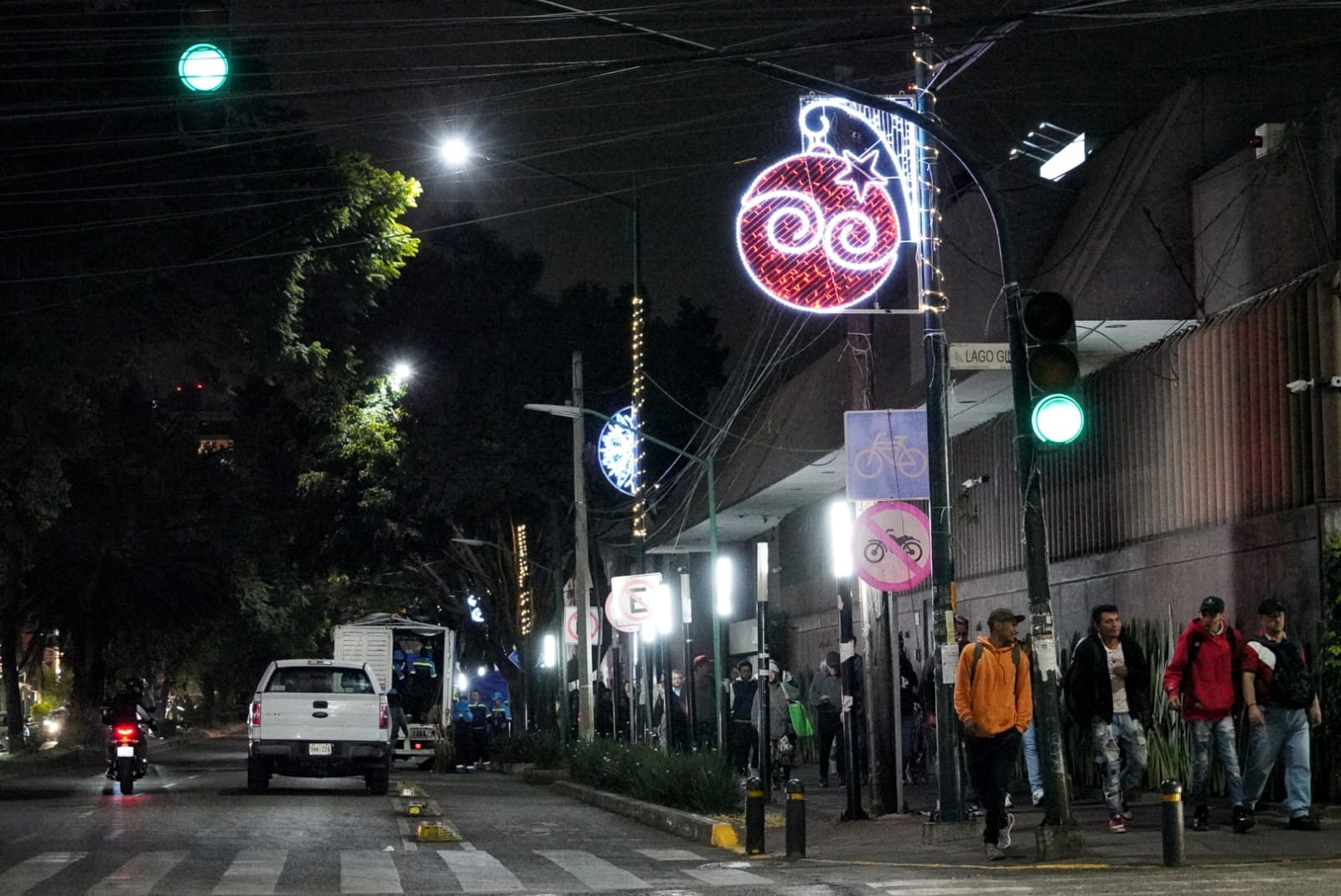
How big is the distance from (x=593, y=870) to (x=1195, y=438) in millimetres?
7813

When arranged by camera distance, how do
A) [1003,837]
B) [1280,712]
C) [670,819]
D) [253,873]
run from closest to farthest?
[253,873] < [1003,837] < [1280,712] < [670,819]

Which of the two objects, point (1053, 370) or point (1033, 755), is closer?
point (1053, 370)

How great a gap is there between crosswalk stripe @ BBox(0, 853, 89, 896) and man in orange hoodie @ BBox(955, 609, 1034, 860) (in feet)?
22.3

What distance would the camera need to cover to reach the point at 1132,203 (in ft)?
61.8

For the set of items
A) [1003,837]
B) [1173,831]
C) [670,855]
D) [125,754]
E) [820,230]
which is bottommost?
[670,855]

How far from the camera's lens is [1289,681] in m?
14.5

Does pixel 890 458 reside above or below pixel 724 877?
above

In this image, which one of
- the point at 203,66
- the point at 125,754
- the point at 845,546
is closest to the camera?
the point at 203,66

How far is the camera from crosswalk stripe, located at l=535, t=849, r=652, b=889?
13086mm

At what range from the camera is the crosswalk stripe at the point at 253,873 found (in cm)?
1252

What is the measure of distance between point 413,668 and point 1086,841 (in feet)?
101

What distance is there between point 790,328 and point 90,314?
10.8 meters

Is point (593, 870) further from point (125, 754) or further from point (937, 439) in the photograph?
point (125, 754)

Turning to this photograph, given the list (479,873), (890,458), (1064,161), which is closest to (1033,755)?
(890,458)
